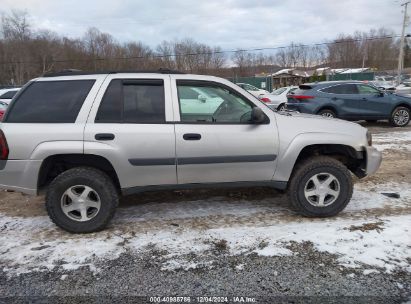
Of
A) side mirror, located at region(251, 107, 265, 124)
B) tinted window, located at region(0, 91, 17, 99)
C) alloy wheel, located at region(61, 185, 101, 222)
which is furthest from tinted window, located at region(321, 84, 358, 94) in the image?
tinted window, located at region(0, 91, 17, 99)

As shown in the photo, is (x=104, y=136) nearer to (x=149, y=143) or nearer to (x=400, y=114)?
(x=149, y=143)

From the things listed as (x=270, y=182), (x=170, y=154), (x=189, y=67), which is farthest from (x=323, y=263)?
(x=189, y=67)

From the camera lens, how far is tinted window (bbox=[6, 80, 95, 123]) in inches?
150

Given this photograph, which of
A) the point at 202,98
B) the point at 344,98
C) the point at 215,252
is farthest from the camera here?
the point at 344,98

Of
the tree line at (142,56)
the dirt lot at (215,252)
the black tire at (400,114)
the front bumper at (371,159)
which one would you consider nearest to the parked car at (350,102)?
the black tire at (400,114)

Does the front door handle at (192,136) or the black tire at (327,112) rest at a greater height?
the front door handle at (192,136)

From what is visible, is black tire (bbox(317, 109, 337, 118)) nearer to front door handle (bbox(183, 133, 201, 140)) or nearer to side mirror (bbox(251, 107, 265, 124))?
side mirror (bbox(251, 107, 265, 124))

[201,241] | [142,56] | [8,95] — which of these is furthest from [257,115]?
[142,56]

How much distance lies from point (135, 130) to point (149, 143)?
0.66 ft

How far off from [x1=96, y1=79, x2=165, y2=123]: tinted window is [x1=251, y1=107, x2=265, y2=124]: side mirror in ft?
3.21

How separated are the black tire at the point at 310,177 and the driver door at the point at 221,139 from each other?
1.09 ft

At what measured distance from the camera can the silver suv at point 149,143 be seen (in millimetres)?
3783

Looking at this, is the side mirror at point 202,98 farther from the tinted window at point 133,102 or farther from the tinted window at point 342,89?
the tinted window at point 342,89

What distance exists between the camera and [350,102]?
11445mm
